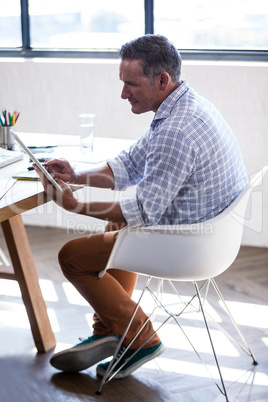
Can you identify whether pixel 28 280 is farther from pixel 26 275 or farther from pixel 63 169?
pixel 63 169

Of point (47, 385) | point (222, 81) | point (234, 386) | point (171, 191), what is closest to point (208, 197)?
point (171, 191)

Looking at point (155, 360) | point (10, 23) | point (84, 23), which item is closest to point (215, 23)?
point (84, 23)

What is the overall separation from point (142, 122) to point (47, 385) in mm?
2141

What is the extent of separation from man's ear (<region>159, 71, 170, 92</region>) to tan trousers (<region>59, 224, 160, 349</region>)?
1.91 ft

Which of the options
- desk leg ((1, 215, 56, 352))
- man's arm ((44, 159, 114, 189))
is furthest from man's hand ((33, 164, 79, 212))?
desk leg ((1, 215, 56, 352))

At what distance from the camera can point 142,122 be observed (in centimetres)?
427

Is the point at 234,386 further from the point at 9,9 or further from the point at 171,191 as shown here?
the point at 9,9

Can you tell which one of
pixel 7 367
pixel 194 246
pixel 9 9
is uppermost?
pixel 9 9

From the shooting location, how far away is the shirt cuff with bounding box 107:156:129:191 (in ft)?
8.91

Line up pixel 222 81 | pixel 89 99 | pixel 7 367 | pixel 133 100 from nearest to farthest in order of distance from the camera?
pixel 133 100, pixel 7 367, pixel 222 81, pixel 89 99

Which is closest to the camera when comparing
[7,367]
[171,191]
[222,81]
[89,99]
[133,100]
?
[171,191]

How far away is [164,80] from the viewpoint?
7.73 ft

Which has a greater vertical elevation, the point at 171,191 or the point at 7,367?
the point at 171,191

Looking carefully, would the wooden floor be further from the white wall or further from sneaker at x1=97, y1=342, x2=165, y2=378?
the white wall
